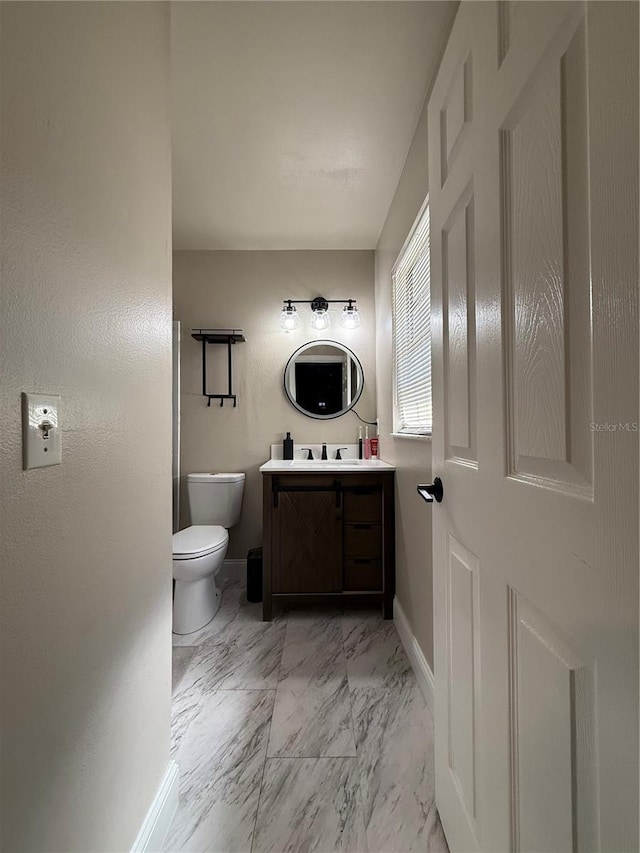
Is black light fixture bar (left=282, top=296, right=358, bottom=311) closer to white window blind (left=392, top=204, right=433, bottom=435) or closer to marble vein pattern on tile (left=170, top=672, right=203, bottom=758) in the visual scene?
white window blind (left=392, top=204, right=433, bottom=435)

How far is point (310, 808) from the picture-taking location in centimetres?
111

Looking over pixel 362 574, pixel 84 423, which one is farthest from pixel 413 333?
pixel 84 423

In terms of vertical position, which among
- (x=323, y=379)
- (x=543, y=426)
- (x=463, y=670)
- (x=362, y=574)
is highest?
(x=323, y=379)

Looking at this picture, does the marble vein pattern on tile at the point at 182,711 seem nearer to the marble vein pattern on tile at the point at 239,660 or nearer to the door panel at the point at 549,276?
the marble vein pattern on tile at the point at 239,660

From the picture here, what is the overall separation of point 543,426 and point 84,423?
0.76 m

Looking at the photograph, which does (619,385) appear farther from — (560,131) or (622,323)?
(560,131)

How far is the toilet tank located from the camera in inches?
105

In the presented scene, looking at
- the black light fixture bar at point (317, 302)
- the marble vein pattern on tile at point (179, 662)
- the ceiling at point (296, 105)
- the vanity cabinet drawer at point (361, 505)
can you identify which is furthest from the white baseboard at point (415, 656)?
the ceiling at point (296, 105)

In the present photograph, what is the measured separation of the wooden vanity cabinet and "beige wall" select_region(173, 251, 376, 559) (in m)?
0.72

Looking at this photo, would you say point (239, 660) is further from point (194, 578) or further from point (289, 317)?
point (289, 317)

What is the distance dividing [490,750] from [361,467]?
5.28 feet

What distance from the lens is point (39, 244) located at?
1.94 ft

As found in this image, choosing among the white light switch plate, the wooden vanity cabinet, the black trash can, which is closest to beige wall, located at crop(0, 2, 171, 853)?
the white light switch plate

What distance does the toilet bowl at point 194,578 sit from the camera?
2014 millimetres
